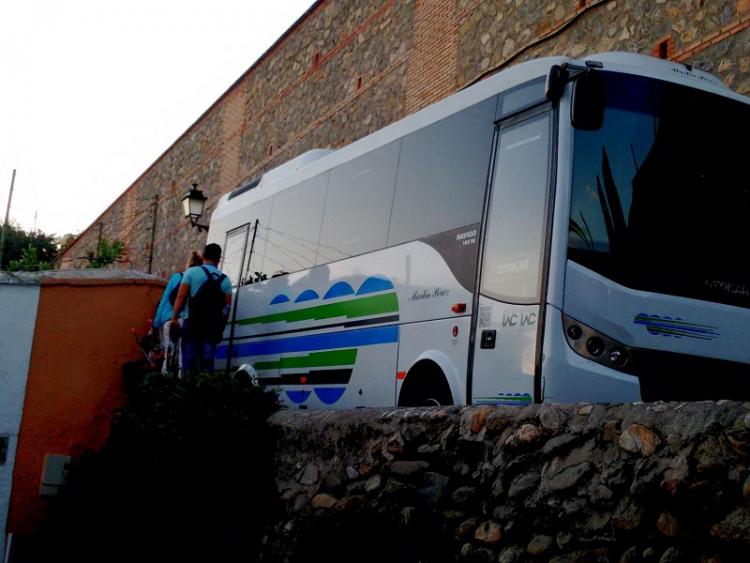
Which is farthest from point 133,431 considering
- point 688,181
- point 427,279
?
point 688,181

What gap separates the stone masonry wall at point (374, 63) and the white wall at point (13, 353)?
7.13 m

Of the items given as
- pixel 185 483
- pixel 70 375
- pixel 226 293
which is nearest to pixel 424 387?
pixel 185 483

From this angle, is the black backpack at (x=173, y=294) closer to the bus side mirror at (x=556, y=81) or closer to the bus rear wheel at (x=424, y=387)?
the bus rear wheel at (x=424, y=387)

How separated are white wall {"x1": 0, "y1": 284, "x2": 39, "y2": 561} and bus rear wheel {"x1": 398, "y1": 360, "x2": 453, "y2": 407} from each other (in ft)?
14.1

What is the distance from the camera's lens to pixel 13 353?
10.4 m

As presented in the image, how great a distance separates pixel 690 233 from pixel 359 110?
1243 centimetres

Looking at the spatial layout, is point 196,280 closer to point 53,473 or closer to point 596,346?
point 53,473

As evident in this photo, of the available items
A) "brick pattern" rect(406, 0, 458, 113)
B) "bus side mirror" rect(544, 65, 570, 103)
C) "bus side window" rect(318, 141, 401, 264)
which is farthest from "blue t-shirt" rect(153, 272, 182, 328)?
"brick pattern" rect(406, 0, 458, 113)

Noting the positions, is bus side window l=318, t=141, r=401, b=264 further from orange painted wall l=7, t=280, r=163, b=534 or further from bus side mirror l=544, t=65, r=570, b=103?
orange painted wall l=7, t=280, r=163, b=534

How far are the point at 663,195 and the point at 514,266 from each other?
112 centimetres

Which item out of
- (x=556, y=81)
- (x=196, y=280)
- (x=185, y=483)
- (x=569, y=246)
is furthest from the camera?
(x=196, y=280)

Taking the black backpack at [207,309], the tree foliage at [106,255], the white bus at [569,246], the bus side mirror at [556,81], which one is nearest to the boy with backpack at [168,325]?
the black backpack at [207,309]

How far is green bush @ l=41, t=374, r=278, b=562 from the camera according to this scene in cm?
711

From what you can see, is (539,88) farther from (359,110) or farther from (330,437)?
(359,110)
